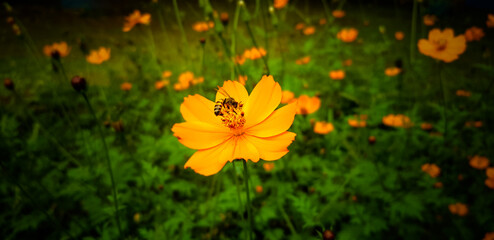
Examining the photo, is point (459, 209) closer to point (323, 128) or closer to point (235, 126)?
point (323, 128)

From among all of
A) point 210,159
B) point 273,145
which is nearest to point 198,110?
point 210,159

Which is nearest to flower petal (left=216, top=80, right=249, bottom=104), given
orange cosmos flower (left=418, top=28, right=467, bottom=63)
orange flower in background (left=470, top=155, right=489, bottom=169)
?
orange cosmos flower (left=418, top=28, right=467, bottom=63)

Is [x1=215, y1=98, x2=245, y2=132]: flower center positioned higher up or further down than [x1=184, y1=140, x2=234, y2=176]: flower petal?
higher up

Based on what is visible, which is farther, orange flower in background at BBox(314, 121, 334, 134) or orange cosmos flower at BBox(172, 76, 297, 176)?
orange flower in background at BBox(314, 121, 334, 134)

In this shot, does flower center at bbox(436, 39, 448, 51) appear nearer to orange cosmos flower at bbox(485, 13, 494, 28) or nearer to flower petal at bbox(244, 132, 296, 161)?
orange cosmos flower at bbox(485, 13, 494, 28)

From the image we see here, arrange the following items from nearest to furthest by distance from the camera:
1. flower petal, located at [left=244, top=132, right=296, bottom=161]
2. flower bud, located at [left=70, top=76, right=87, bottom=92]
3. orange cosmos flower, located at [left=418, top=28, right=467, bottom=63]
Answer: flower petal, located at [left=244, top=132, right=296, bottom=161], flower bud, located at [left=70, top=76, right=87, bottom=92], orange cosmos flower, located at [left=418, top=28, right=467, bottom=63]

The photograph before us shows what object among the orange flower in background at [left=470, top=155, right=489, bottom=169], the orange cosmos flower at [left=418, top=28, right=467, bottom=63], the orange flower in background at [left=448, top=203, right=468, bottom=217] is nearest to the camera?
the orange cosmos flower at [left=418, top=28, right=467, bottom=63]

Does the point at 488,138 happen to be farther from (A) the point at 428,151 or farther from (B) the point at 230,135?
(B) the point at 230,135
